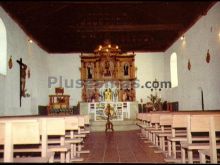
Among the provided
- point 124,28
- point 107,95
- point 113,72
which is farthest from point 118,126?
point 124,28

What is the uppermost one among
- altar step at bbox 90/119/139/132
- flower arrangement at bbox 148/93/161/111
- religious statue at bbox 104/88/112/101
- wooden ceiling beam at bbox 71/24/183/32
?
wooden ceiling beam at bbox 71/24/183/32

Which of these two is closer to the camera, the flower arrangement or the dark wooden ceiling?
the dark wooden ceiling

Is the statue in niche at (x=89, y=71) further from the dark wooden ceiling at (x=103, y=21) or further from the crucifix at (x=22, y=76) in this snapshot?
the crucifix at (x=22, y=76)

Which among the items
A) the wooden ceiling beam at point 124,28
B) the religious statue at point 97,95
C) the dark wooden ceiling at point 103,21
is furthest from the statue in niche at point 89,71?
the wooden ceiling beam at point 124,28

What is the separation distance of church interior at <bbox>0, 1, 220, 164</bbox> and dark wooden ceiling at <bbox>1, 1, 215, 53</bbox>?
1.7 inches

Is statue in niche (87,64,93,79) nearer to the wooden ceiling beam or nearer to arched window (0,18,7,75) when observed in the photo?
the wooden ceiling beam

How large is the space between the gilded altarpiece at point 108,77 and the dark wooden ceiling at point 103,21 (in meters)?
1.00

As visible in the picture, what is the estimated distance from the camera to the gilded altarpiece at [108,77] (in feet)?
52.1

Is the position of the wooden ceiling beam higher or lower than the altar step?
higher

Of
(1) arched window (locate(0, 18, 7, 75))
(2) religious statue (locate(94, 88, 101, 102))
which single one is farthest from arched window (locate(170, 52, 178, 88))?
(1) arched window (locate(0, 18, 7, 75))

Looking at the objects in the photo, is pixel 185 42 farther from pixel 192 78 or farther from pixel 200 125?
pixel 200 125

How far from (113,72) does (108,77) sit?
38cm

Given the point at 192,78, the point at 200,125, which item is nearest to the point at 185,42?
the point at 192,78

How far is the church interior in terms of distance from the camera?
21.5 feet
